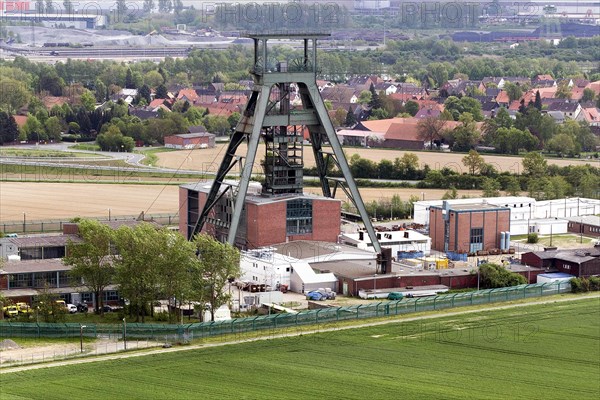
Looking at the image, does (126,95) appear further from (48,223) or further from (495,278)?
(495,278)

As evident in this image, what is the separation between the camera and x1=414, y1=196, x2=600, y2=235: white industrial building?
38906 mm

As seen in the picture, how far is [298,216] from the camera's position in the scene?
34156 mm

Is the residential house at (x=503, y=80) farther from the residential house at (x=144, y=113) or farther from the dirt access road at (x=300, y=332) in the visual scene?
the dirt access road at (x=300, y=332)

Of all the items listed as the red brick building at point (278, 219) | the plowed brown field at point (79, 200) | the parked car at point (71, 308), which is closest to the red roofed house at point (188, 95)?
the plowed brown field at point (79, 200)

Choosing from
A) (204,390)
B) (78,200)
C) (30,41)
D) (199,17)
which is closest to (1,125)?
(78,200)

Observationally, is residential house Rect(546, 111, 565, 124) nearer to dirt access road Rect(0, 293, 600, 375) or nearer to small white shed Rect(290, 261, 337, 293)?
dirt access road Rect(0, 293, 600, 375)

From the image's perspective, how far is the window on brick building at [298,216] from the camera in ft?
112

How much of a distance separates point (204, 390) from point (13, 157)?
32321 millimetres

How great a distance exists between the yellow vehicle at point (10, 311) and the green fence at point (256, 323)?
2.72 feet

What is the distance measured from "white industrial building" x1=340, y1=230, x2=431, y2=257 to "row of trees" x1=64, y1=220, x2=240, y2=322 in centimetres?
690

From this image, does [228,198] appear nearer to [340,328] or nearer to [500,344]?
[340,328]

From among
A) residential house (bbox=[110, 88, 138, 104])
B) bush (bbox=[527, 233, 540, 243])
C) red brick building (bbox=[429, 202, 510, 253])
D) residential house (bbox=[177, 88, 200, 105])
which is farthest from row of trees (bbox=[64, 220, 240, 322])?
residential house (bbox=[110, 88, 138, 104])

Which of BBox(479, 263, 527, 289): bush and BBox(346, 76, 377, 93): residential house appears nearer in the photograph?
BBox(479, 263, 527, 289): bush

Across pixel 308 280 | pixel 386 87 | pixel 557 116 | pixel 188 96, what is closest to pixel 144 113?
pixel 188 96
